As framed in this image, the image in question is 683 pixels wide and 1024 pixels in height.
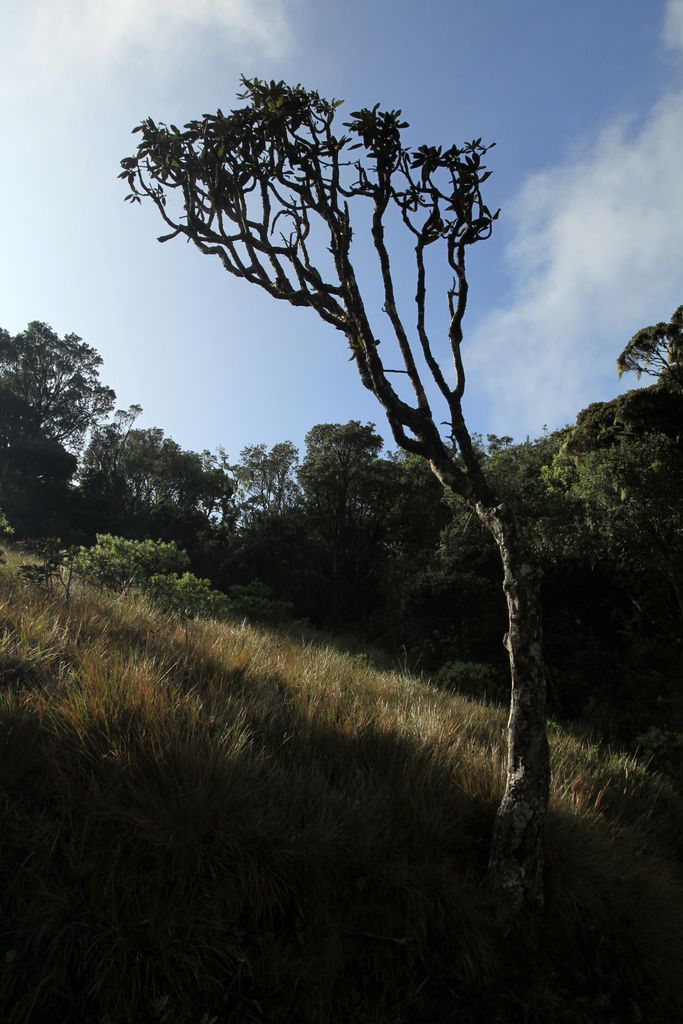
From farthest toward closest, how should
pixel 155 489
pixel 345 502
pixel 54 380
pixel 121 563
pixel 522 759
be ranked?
1. pixel 54 380
2. pixel 155 489
3. pixel 345 502
4. pixel 121 563
5. pixel 522 759

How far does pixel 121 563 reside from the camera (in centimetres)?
1141

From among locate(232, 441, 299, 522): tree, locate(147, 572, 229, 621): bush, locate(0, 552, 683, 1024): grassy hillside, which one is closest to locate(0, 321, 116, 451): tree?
locate(232, 441, 299, 522): tree

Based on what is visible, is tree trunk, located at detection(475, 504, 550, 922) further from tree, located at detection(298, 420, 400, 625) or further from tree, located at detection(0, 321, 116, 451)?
tree, located at detection(0, 321, 116, 451)

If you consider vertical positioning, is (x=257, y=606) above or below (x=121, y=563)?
below

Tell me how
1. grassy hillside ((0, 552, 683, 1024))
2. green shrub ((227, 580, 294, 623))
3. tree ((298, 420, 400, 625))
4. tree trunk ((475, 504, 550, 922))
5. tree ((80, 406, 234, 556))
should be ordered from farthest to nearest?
tree ((80, 406, 234, 556))
tree ((298, 420, 400, 625))
green shrub ((227, 580, 294, 623))
tree trunk ((475, 504, 550, 922))
grassy hillside ((0, 552, 683, 1024))

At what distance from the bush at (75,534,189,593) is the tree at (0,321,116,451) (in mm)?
26750

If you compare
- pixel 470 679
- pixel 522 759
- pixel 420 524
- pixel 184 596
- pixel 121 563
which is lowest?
pixel 470 679

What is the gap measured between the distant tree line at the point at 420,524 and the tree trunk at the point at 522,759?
1.48 metres

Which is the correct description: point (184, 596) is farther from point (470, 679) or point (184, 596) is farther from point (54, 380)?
point (54, 380)

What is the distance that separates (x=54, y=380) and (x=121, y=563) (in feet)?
103

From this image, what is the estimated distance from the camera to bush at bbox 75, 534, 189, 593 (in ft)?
34.7

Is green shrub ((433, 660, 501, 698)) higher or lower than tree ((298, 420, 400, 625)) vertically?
lower

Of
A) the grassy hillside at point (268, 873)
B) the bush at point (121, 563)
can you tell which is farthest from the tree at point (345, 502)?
the grassy hillside at point (268, 873)

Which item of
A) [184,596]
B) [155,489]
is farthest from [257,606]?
[155,489]
